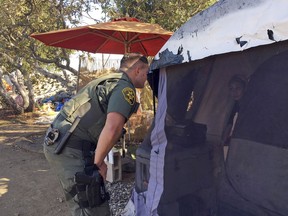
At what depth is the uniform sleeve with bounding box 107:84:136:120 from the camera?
7.83ft

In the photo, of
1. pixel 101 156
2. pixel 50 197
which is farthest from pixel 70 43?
pixel 101 156

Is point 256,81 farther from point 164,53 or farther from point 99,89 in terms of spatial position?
point 99,89

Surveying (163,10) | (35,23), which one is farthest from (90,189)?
(35,23)

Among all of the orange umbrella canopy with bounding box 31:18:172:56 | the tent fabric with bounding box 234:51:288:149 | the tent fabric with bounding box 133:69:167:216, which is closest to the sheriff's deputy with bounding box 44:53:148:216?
the tent fabric with bounding box 133:69:167:216

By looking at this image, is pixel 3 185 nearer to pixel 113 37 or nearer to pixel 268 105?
pixel 113 37

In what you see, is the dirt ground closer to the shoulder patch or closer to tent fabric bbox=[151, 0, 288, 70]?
the shoulder patch

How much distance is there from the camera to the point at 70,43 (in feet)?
19.7

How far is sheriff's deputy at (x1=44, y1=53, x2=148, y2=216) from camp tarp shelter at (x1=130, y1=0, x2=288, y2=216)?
26 centimetres

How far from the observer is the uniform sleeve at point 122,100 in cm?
239

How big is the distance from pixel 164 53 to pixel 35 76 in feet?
43.1

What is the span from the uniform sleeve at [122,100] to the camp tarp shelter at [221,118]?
0.75 feet

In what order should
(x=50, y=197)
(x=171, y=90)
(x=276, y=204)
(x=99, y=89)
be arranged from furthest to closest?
(x=50, y=197)
(x=99, y=89)
(x=171, y=90)
(x=276, y=204)

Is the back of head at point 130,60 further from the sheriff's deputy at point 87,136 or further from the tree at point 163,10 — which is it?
the tree at point 163,10

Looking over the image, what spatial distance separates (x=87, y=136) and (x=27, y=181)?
3.24 m
